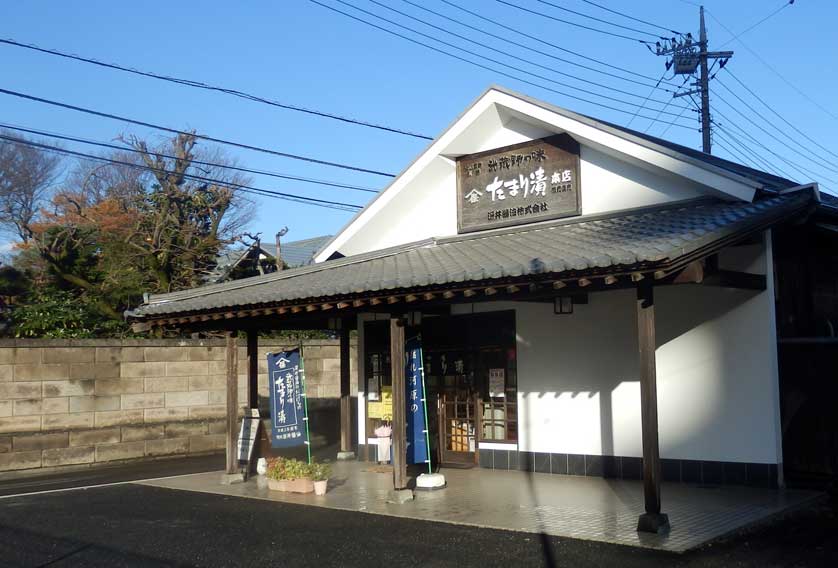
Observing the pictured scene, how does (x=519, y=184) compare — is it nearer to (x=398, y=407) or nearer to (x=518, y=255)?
(x=518, y=255)

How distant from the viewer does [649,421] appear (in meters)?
8.15

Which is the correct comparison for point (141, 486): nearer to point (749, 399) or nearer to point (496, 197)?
point (496, 197)

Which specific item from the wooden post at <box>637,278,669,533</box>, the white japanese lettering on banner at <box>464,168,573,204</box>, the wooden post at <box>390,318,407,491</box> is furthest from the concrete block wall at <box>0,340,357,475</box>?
the wooden post at <box>637,278,669,533</box>

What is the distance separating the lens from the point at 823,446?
33.2 ft

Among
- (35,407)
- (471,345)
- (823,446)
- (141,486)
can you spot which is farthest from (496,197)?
(35,407)

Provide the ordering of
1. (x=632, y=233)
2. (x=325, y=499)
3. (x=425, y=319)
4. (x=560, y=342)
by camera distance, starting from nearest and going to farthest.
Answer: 1. (x=632, y=233)
2. (x=325, y=499)
3. (x=560, y=342)
4. (x=425, y=319)

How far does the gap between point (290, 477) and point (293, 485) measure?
0.39 feet

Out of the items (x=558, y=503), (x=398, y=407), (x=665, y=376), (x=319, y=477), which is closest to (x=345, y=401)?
(x=319, y=477)

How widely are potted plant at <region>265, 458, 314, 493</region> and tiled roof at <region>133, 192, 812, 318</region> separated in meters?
2.38

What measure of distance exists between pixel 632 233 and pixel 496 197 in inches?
152

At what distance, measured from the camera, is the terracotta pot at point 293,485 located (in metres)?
11.4

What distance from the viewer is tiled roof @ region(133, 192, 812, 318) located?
8266 millimetres

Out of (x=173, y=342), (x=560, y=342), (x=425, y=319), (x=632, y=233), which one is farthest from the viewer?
(x=173, y=342)

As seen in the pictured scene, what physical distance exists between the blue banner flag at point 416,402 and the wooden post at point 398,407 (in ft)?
1.73
